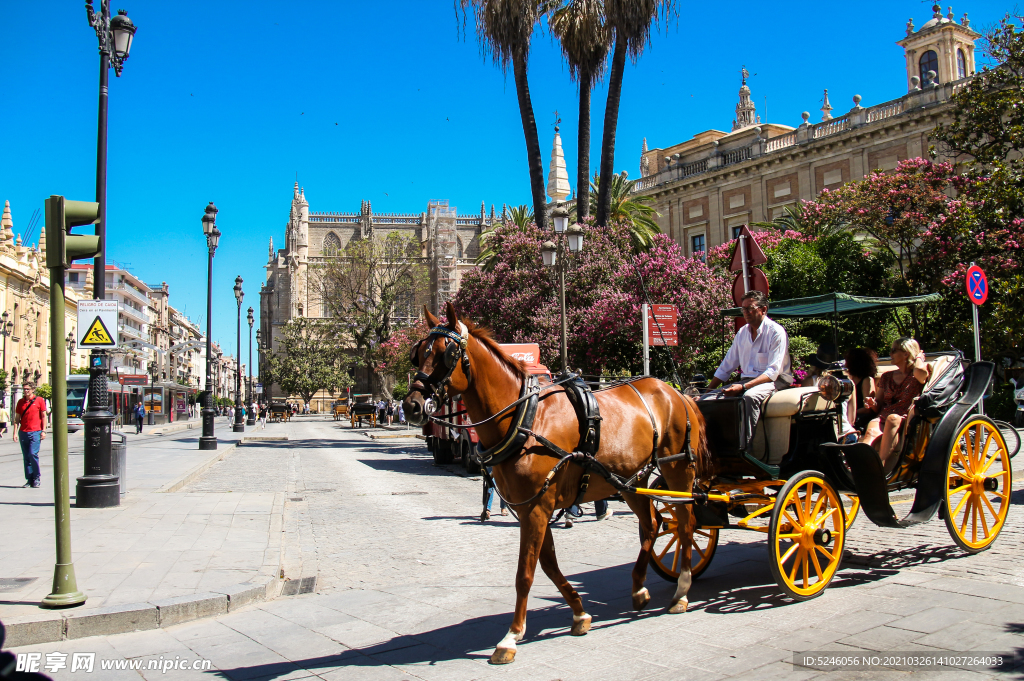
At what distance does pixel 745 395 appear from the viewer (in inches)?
219

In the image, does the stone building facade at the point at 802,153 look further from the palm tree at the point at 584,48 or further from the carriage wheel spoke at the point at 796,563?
the carriage wheel spoke at the point at 796,563

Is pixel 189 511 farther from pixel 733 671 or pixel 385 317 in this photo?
pixel 385 317

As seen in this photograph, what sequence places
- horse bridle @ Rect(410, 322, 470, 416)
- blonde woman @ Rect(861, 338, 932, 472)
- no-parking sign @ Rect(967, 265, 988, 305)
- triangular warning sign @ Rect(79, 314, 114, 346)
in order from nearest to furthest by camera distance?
horse bridle @ Rect(410, 322, 470, 416) < blonde woman @ Rect(861, 338, 932, 472) < triangular warning sign @ Rect(79, 314, 114, 346) < no-parking sign @ Rect(967, 265, 988, 305)

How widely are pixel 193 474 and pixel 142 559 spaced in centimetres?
937

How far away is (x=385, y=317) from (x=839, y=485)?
37.0m

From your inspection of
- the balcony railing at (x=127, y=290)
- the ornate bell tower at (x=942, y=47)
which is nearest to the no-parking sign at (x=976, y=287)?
the ornate bell tower at (x=942, y=47)

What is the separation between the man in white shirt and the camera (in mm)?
5586

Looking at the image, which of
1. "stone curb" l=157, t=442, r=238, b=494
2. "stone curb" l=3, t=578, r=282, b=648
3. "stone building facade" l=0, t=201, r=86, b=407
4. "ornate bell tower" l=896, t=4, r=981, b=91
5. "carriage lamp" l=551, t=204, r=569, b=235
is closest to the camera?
"stone curb" l=3, t=578, r=282, b=648

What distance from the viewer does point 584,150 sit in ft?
69.6

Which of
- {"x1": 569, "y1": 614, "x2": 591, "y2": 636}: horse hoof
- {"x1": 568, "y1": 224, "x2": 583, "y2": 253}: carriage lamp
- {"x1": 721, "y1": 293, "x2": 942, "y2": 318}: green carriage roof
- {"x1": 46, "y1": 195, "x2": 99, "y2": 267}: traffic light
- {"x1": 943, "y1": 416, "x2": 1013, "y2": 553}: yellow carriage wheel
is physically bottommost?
{"x1": 569, "y1": 614, "x2": 591, "y2": 636}: horse hoof

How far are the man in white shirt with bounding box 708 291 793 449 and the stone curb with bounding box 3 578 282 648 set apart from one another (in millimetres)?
4206

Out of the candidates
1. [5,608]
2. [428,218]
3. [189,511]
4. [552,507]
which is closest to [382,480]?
[189,511]

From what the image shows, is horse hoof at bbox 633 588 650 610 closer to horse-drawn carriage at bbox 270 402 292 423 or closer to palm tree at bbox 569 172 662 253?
palm tree at bbox 569 172 662 253

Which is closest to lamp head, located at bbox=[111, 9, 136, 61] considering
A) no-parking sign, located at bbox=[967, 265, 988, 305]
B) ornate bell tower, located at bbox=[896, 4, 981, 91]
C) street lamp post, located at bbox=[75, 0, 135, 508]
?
street lamp post, located at bbox=[75, 0, 135, 508]
